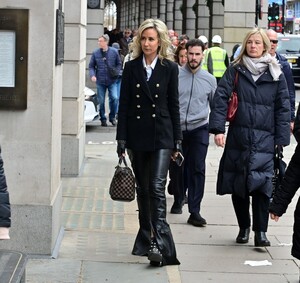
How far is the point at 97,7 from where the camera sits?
3053 cm

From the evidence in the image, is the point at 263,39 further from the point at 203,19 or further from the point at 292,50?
the point at 203,19

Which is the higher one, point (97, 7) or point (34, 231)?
point (97, 7)

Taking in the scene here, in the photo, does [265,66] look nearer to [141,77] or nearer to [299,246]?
[141,77]

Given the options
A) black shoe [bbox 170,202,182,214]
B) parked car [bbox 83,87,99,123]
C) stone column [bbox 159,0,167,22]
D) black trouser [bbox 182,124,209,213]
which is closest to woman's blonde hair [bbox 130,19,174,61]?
black trouser [bbox 182,124,209,213]

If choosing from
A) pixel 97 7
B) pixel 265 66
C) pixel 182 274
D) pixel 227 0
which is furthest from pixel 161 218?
pixel 227 0

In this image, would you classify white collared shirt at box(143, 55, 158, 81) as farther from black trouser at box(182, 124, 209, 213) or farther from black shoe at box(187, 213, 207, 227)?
black shoe at box(187, 213, 207, 227)

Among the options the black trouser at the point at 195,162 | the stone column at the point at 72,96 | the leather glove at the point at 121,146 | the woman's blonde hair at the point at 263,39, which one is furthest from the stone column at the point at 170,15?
the leather glove at the point at 121,146

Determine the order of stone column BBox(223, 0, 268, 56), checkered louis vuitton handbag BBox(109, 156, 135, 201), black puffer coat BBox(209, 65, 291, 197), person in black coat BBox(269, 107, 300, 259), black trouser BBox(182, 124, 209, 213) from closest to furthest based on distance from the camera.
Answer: person in black coat BBox(269, 107, 300, 259) → checkered louis vuitton handbag BBox(109, 156, 135, 201) → black puffer coat BBox(209, 65, 291, 197) → black trouser BBox(182, 124, 209, 213) → stone column BBox(223, 0, 268, 56)

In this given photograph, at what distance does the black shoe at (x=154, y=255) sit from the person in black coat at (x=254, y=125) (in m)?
1.11

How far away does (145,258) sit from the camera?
8.05 m

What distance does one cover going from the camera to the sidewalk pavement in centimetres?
743

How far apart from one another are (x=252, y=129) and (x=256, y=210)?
2.40ft

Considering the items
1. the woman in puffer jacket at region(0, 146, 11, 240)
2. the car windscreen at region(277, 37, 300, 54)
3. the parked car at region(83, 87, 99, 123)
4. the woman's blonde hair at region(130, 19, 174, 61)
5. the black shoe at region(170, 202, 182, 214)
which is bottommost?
the black shoe at region(170, 202, 182, 214)

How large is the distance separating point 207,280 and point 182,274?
0.79 feet
